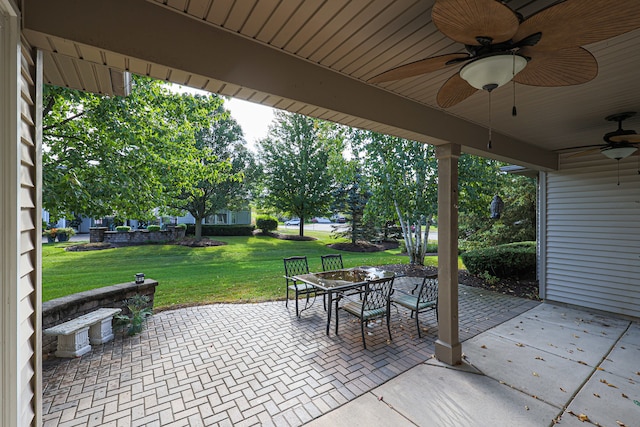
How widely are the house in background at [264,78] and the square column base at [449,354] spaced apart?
14 millimetres

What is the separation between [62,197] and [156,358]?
258 cm

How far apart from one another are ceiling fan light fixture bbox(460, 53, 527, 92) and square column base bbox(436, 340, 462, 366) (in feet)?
9.88

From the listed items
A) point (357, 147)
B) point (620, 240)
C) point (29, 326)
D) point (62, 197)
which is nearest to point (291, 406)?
point (29, 326)

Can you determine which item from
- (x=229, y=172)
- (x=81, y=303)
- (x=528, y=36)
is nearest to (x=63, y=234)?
(x=229, y=172)

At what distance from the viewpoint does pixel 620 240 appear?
4.97 m

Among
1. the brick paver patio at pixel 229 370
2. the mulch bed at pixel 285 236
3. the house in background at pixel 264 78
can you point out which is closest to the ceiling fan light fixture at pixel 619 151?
the house in background at pixel 264 78

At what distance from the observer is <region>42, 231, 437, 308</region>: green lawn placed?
20.6 feet

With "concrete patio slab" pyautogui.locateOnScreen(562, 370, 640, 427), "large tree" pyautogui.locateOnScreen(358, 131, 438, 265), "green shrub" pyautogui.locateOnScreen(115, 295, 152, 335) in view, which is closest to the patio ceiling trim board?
"concrete patio slab" pyautogui.locateOnScreen(562, 370, 640, 427)

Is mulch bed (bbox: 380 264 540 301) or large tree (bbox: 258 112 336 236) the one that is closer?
mulch bed (bbox: 380 264 540 301)

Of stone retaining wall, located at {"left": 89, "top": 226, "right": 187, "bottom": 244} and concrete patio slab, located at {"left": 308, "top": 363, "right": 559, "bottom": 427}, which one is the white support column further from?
stone retaining wall, located at {"left": 89, "top": 226, "right": 187, "bottom": 244}

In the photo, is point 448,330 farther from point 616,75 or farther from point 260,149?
point 260,149

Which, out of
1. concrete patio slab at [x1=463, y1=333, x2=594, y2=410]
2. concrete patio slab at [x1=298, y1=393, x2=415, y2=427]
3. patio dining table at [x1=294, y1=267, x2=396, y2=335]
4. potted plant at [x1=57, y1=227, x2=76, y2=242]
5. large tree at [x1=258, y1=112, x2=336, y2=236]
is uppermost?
large tree at [x1=258, y1=112, x2=336, y2=236]

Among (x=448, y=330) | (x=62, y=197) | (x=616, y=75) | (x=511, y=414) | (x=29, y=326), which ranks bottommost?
(x=511, y=414)

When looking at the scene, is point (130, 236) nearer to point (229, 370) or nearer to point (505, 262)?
point (229, 370)
